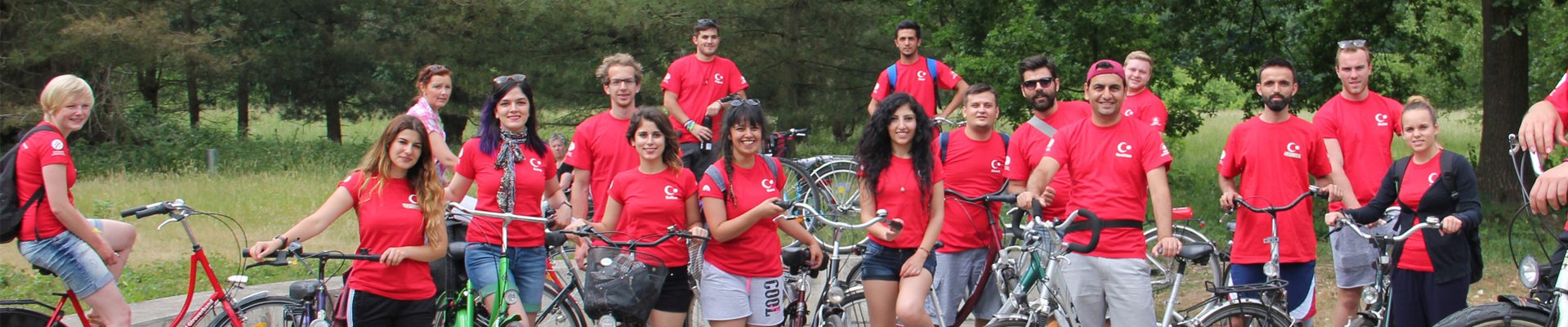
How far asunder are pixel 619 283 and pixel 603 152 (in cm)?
153

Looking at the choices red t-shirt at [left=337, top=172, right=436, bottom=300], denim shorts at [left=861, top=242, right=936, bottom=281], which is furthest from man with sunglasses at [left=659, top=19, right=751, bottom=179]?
red t-shirt at [left=337, top=172, right=436, bottom=300]

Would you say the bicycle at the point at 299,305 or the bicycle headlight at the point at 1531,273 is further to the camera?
the bicycle at the point at 299,305

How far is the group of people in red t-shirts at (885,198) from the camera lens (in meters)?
5.37

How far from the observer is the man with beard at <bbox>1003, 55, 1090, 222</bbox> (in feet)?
19.7

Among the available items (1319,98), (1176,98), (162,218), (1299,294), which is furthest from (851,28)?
(1299,294)

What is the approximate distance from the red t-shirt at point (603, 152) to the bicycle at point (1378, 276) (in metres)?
3.39

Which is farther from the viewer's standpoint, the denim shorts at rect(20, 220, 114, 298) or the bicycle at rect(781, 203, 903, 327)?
the bicycle at rect(781, 203, 903, 327)

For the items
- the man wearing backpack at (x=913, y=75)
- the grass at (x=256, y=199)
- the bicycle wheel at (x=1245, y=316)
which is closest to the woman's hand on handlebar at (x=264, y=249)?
the grass at (x=256, y=199)

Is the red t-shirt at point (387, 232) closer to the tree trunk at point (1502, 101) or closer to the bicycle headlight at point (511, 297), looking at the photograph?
the bicycle headlight at point (511, 297)

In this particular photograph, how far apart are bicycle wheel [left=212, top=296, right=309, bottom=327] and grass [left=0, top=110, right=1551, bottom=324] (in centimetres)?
117

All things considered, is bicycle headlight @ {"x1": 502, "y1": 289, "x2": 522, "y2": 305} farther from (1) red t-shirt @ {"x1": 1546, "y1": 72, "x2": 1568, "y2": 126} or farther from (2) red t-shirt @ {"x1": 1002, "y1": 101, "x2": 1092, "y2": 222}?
(1) red t-shirt @ {"x1": 1546, "y1": 72, "x2": 1568, "y2": 126}

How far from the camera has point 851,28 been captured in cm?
1959

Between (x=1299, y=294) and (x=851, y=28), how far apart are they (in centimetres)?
1360

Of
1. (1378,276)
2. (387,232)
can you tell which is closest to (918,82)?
(1378,276)
